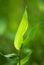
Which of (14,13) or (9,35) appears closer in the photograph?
(9,35)

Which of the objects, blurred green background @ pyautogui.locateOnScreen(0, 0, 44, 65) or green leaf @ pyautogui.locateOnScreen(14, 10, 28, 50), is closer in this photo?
green leaf @ pyautogui.locateOnScreen(14, 10, 28, 50)

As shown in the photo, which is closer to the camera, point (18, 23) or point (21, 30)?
point (21, 30)

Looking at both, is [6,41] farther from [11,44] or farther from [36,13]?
[36,13]

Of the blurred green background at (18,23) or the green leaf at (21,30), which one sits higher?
the green leaf at (21,30)

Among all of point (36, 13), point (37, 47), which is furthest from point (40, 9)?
point (37, 47)

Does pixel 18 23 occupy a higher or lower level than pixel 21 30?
lower

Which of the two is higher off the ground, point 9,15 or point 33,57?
point 9,15

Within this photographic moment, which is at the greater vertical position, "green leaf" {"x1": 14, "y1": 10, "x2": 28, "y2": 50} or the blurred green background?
"green leaf" {"x1": 14, "y1": 10, "x2": 28, "y2": 50}

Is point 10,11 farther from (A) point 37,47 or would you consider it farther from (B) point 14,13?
(A) point 37,47

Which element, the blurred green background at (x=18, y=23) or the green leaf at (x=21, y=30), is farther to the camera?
the blurred green background at (x=18, y=23)

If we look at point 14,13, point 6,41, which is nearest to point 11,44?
point 6,41
